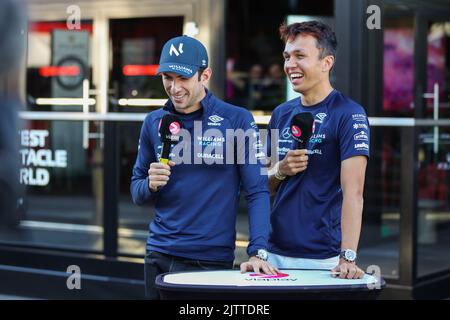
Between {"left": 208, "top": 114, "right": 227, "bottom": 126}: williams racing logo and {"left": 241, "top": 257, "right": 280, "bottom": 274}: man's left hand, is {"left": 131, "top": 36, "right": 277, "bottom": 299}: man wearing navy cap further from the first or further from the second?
{"left": 241, "top": 257, "right": 280, "bottom": 274}: man's left hand

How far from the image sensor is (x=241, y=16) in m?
12.2

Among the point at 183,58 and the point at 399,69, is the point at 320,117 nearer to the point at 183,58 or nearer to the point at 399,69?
the point at 183,58

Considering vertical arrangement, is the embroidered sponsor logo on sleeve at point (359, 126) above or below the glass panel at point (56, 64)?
below

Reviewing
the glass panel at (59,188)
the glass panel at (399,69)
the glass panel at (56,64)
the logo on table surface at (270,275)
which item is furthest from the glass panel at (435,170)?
the logo on table surface at (270,275)

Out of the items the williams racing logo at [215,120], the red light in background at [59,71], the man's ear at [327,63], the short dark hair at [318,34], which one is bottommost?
the williams racing logo at [215,120]

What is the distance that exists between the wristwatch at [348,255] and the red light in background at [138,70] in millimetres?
4203

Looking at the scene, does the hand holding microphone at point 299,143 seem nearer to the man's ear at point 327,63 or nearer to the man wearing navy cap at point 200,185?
the man wearing navy cap at point 200,185

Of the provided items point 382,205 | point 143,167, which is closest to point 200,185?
point 143,167

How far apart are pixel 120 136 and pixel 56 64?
0.96m

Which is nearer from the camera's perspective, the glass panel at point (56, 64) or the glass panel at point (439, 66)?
the glass panel at point (439, 66)

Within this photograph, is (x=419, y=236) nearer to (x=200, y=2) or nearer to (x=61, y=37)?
(x=200, y=2)

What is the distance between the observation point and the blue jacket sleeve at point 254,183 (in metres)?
3.64

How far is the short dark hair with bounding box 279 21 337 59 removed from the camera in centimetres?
374

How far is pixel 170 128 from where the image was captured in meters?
3.59
